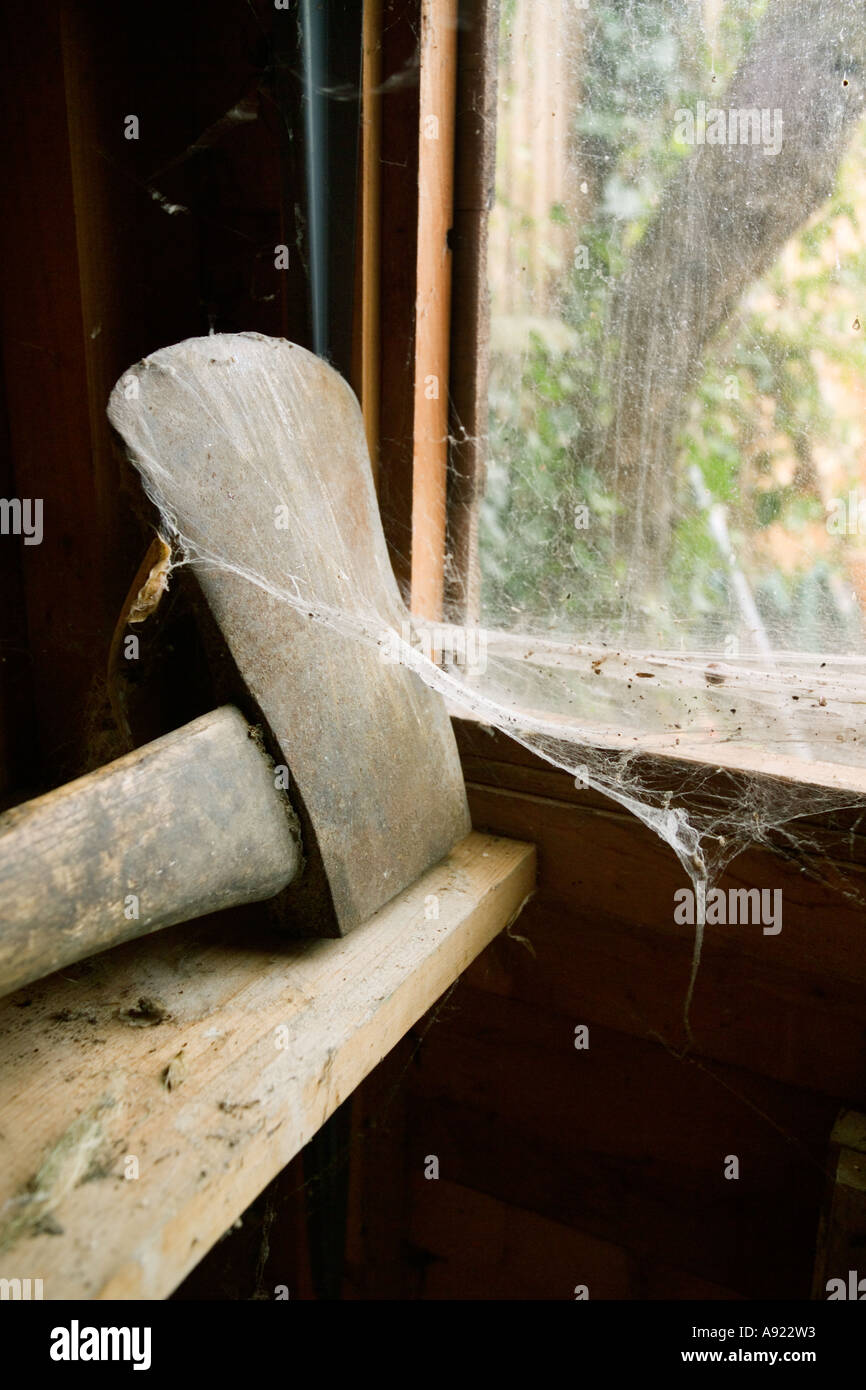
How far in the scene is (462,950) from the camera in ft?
3.10

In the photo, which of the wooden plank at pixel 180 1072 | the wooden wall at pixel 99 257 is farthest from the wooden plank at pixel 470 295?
the wooden plank at pixel 180 1072

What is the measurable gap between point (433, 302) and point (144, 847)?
76 cm

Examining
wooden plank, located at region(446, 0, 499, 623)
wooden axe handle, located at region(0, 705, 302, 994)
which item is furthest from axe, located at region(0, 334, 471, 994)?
wooden plank, located at region(446, 0, 499, 623)

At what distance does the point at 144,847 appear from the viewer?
702mm

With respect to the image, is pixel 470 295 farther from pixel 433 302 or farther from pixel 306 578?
pixel 306 578

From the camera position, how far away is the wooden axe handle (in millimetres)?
638

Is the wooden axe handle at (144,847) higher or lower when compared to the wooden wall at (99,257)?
lower

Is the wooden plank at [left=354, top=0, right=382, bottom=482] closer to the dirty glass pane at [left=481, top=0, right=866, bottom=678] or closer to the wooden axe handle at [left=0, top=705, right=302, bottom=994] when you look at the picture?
the dirty glass pane at [left=481, top=0, right=866, bottom=678]

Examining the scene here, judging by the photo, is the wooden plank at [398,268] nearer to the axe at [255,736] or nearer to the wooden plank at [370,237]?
the wooden plank at [370,237]

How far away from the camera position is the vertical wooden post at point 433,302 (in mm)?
1030

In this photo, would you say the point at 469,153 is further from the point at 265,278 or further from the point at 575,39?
the point at 265,278

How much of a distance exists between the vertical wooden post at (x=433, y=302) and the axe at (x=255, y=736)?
0.17 meters

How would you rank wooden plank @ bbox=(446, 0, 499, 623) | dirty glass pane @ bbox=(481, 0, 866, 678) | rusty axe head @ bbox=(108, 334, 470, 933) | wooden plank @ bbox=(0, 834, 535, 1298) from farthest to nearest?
wooden plank @ bbox=(446, 0, 499, 623) → dirty glass pane @ bbox=(481, 0, 866, 678) → rusty axe head @ bbox=(108, 334, 470, 933) → wooden plank @ bbox=(0, 834, 535, 1298)

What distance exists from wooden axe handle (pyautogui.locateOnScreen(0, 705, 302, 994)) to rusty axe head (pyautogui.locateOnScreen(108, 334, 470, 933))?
44 mm
